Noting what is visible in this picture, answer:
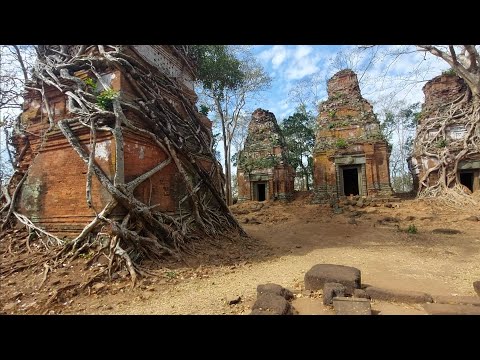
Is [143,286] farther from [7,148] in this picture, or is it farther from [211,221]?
[7,148]

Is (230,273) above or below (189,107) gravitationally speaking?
below

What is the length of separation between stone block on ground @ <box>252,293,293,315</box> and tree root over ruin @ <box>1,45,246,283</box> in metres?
2.30

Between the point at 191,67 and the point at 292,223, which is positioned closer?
the point at 191,67

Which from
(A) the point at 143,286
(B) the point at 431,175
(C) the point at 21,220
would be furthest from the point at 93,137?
(B) the point at 431,175

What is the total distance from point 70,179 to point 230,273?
3.82 meters

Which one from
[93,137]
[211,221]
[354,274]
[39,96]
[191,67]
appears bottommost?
[354,274]

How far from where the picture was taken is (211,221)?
7383 millimetres

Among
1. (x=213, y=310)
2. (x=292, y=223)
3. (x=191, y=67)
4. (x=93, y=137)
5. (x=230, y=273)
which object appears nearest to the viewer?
(x=213, y=310)

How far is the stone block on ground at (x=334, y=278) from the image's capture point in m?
3.47

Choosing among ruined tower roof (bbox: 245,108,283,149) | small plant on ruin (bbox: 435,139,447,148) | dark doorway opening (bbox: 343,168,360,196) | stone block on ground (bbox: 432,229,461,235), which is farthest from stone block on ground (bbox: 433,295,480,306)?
dark doorway opening (bbox: 343,168,360,196)

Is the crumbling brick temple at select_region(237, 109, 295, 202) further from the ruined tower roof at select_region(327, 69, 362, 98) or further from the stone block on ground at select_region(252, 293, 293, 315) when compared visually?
the stone block on ground at select_region(252, 293, 293, 315)

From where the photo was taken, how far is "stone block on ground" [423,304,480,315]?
2.70 metres

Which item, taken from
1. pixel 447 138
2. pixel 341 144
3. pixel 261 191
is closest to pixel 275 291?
pixel 341 144

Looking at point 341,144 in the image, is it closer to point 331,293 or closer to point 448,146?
point 448,146
